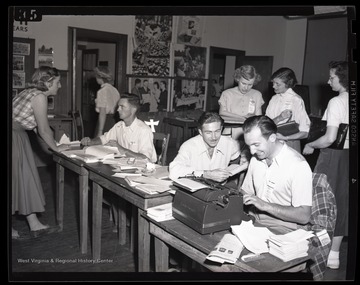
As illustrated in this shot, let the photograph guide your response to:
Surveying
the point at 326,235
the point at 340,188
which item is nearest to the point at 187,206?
the point at 326,235

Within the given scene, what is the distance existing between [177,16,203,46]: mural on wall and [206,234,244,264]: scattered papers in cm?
418

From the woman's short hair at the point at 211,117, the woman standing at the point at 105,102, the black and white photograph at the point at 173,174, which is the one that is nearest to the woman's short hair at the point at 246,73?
the black and white photograph at the point at 173,174

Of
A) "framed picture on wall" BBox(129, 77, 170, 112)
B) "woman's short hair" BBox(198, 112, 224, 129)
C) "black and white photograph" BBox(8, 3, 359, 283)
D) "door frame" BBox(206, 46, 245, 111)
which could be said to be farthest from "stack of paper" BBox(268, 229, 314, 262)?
"door frame" BBox(206, 46, 245, 111)

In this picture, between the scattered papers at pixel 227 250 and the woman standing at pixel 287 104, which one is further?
the woman standing at pixel 287 104

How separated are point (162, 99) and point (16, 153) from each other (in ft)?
11.7

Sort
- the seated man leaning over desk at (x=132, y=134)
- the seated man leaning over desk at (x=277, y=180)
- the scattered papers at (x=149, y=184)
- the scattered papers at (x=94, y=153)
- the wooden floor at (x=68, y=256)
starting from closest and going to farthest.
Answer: the seated man leaning over desk at (x=277, y=180)
the wooden floor at (x=68, y=256)
the scattered papers at (x=149, y=184)
the scattered papers at (x=94, y=153)
the seated man leaning over desk at (x=132, y=134)

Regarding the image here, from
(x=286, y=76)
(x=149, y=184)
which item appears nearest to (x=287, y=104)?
(x=286, y=76)

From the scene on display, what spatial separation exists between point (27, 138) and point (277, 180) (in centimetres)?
215

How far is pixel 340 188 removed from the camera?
111 inches

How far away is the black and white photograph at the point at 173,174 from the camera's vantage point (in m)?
1.79

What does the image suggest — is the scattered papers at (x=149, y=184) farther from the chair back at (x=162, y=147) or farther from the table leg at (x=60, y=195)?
the table leg at (x=60, y=195)

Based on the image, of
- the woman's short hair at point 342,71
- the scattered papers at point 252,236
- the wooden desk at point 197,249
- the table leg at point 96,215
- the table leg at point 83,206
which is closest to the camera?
the wooden desk at point 197,249

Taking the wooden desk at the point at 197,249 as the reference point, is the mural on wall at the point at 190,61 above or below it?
above
